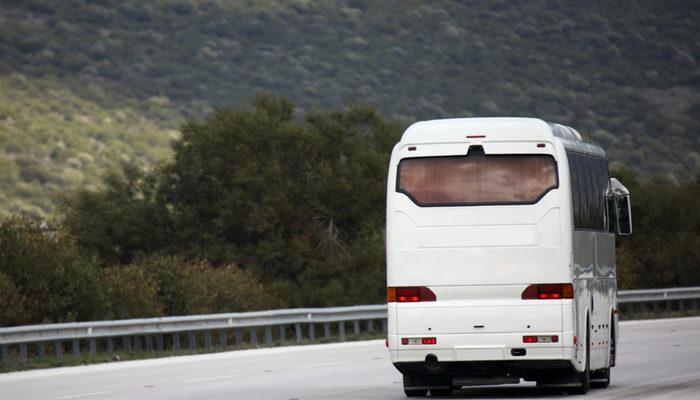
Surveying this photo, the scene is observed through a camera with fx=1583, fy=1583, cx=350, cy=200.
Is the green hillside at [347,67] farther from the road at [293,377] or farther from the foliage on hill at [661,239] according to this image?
the road at [293,377]

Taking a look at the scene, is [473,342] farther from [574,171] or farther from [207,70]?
[207,70]

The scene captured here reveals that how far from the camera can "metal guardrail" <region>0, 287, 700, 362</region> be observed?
27.6 m

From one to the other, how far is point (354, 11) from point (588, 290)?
106m

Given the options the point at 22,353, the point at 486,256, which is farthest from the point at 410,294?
the point at 22,353

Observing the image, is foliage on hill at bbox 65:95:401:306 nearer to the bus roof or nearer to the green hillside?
the green hillside

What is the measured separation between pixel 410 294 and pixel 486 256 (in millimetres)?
945

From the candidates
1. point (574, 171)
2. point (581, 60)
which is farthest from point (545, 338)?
point (581, 60)

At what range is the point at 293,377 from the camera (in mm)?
23062

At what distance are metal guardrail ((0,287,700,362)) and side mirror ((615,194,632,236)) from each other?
10821 millimetres

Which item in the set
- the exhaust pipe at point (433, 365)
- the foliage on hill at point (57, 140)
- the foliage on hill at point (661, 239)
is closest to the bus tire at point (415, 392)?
the exhaust pipe at point (433, 365)

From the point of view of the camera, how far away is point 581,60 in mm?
121812

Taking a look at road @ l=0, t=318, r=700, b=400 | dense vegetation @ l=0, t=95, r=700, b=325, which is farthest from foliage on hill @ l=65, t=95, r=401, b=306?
road @ l=0, t=318, r=700, b=400

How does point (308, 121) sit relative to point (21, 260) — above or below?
above

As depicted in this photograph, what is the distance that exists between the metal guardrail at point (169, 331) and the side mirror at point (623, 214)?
10.8 metres
